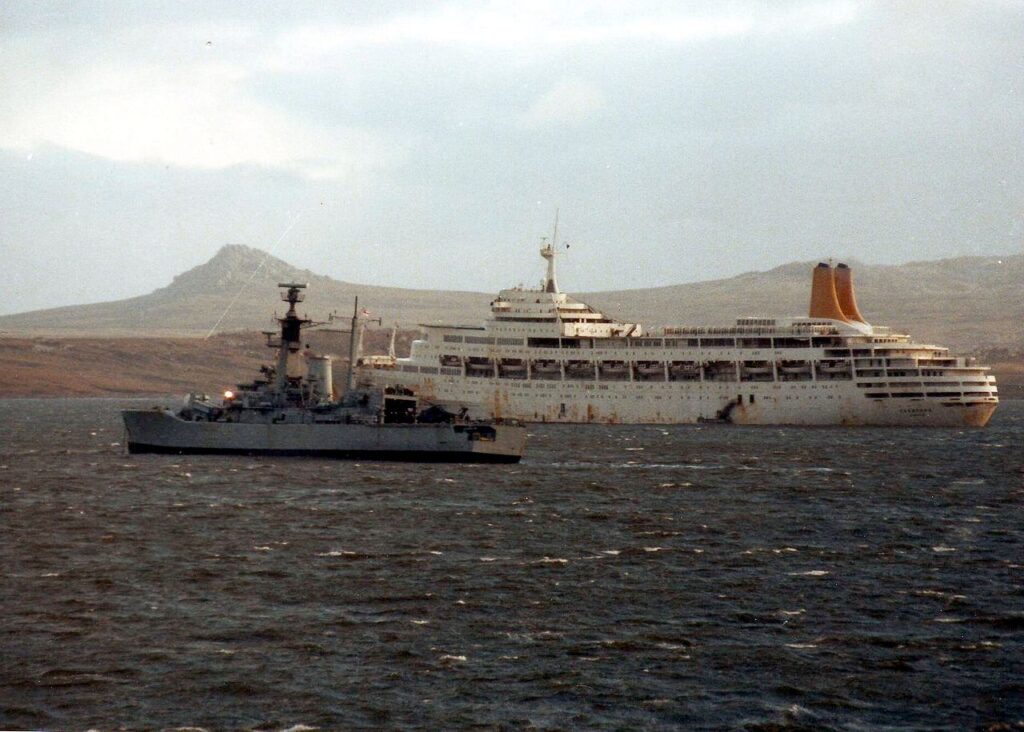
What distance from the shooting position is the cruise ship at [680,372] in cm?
9969

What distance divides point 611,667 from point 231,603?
836 centimetres

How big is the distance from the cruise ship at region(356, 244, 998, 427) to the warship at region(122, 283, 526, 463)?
38017mm

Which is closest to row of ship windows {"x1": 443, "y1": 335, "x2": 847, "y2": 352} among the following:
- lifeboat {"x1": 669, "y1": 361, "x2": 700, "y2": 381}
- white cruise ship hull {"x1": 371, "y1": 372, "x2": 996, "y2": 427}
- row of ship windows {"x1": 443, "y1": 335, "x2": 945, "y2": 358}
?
row of ship windows {"x1": 443, "y1": 335, "x2": 945, "y2": 358}

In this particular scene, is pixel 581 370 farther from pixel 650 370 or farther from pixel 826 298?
pixel 826 298

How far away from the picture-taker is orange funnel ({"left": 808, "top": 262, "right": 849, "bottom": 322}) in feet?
381

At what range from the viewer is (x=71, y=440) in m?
84.4

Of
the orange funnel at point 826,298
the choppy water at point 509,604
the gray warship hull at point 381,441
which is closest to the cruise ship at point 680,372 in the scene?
the orange funnel at point 826,298

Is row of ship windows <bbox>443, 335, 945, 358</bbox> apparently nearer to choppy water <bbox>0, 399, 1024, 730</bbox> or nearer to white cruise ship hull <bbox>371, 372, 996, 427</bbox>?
white cruise ship hull <bbox>371, 372, 996, 427</bbox>

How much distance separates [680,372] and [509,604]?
3013 inches

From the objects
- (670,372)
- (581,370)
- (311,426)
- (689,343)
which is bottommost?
(311,426)

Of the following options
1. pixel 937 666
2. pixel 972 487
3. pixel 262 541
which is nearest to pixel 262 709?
pixel 937 666

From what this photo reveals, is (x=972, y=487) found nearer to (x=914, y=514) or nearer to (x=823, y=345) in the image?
(x=914, y=514)

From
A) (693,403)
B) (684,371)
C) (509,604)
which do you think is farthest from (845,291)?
(509,604)

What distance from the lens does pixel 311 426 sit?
62.8 metres
